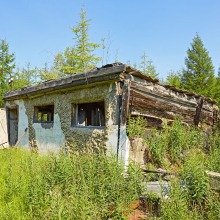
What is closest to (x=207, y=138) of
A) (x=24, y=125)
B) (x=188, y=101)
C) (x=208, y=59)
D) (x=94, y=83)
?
(x=188, y=101)

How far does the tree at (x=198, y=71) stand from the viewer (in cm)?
1908

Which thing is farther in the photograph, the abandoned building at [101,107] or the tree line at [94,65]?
the tree line at [94,65]

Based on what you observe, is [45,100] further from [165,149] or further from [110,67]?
[165,149]

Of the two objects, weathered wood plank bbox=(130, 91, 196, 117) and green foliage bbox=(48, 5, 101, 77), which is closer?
weathered wood plank bbox=(130, 91, 196, 117)

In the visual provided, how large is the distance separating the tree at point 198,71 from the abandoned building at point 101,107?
450 inches

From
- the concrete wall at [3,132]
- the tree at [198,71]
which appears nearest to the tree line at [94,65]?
the tree at [198,71]

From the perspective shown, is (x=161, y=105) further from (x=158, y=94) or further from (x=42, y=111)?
(x=42, y=111)

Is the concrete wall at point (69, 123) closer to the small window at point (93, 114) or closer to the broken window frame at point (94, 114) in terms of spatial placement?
the small window at point (93, 114)

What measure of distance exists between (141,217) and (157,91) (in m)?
3.75

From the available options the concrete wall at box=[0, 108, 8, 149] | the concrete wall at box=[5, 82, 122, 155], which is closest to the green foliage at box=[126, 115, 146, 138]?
the concrete wall at box=[5, 82, 122, 155]

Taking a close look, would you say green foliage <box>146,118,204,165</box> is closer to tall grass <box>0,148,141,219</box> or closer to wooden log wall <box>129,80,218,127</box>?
wooden log wall <box>129,80,218,127</box>

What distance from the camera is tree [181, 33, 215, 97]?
19.1 metres

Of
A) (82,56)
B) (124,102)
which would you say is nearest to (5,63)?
(82,56)

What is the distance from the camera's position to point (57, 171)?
3.52m
